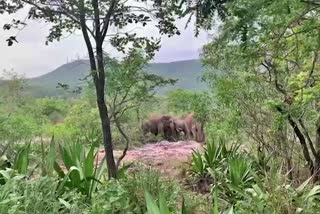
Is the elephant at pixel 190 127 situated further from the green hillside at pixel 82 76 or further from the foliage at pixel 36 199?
the foliage at pixel 36 199

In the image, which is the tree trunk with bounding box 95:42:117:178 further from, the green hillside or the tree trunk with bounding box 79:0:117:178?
the green hillside

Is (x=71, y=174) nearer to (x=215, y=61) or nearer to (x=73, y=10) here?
(x=73, y=10)

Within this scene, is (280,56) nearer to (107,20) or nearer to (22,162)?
(107,20)

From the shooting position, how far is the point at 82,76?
23.8 feet

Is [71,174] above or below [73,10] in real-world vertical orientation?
below

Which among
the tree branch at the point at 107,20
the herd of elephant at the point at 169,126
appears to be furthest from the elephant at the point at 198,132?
the tree branch at the point at 107,20

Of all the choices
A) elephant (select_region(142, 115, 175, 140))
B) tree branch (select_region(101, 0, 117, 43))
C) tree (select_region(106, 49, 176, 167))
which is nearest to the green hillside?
tree (select_region(106, 49, 176, 167))

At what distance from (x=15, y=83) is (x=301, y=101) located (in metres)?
15.9

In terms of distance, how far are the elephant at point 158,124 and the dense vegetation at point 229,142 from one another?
5530 millimetres

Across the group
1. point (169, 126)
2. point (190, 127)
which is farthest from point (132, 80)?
point (169, 126)

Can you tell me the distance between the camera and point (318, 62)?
659 cm

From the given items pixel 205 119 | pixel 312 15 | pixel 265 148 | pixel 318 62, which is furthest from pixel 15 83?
pixel 312 15

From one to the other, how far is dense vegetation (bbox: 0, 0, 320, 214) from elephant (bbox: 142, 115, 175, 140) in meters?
5.53

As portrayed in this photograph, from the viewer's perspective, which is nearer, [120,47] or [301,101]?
[301,101]
